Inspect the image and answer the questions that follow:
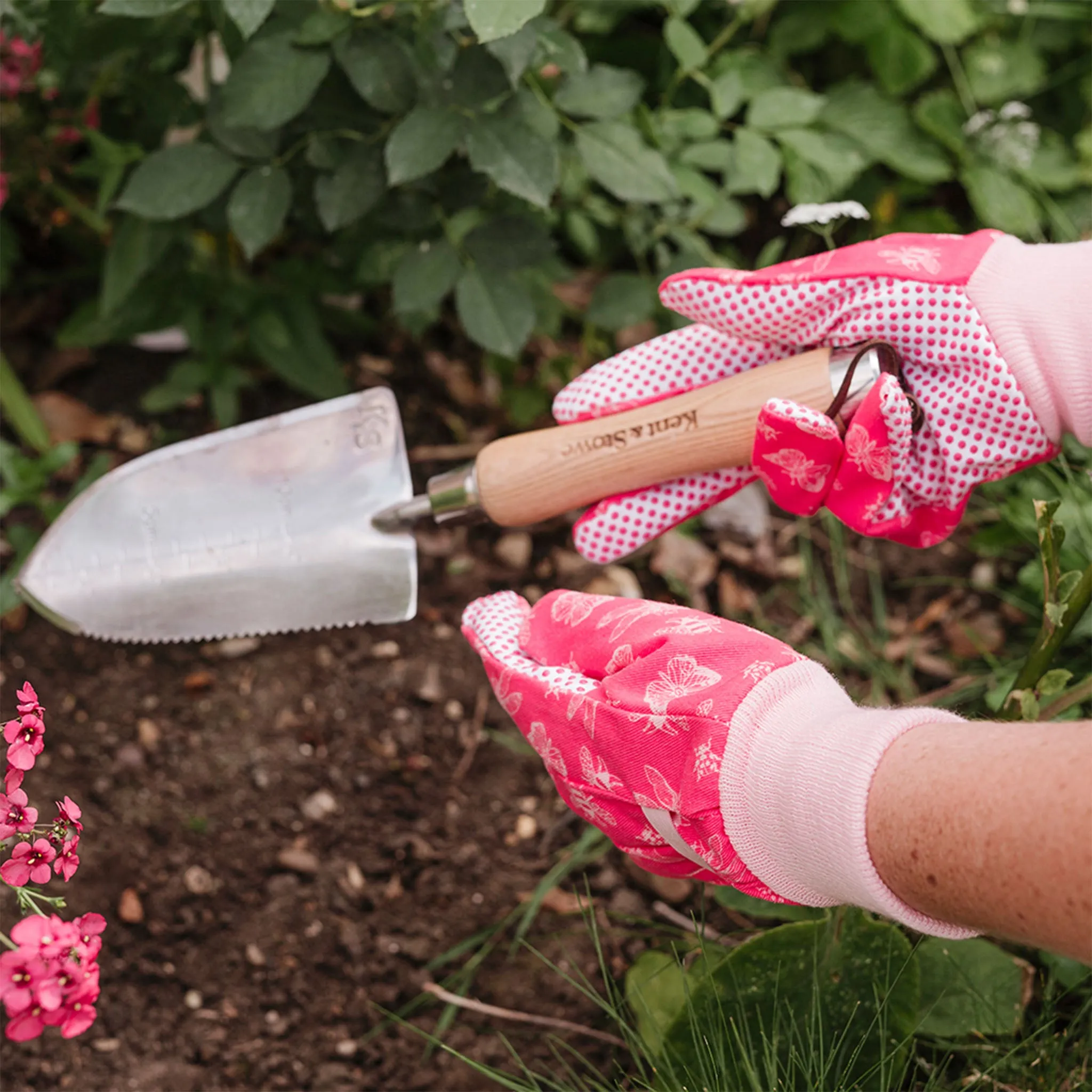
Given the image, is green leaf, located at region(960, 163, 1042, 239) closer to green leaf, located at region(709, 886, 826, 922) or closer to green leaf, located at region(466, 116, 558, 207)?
green leaf, located at region(466, 116, 558, 207)

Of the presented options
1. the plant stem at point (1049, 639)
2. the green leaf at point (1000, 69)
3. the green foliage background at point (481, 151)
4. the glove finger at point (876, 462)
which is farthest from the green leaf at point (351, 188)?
the green leaf at point (1000, 69)

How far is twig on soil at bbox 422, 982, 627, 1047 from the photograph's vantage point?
104 cm

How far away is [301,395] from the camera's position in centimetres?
140

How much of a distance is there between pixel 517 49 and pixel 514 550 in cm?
63

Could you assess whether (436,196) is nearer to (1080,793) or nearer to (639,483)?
(639,483)

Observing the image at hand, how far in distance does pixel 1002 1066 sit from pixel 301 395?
1109mm

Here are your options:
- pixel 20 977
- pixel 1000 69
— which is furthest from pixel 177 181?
pixel 1000 69

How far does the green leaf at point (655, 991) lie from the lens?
3.24 ft

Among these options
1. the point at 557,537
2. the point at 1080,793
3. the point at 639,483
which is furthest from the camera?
the point at 557,537

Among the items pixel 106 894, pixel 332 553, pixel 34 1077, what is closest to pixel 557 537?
pixel 332 553

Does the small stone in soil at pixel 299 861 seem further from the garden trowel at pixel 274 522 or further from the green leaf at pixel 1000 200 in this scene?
the green leaf at pixel 1000 200

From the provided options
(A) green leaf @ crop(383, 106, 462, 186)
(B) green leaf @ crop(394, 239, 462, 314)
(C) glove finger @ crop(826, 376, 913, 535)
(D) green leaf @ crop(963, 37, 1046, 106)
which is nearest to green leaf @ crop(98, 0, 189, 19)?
(A) green leaf @ crop(383, 106, 462, 186)

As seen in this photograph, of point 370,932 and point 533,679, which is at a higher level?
point 533,679

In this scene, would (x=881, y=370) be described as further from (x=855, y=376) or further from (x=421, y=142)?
(x=421, y=142)
